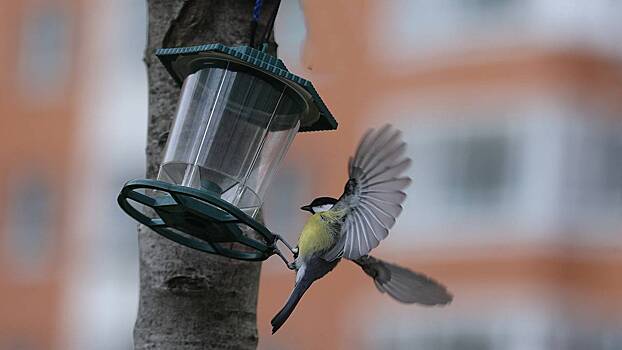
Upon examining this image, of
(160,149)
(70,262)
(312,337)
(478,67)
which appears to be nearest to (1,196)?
(70,262)

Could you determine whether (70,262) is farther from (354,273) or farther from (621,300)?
(621,300)

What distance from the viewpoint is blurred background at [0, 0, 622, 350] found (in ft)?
26.5

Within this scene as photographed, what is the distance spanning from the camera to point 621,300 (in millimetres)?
8172

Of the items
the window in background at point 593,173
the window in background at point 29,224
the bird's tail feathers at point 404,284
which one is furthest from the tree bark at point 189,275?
the window in background at point 29,224

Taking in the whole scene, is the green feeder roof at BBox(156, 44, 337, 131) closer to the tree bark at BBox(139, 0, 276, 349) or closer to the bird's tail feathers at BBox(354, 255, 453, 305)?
the tree bark at BBox(139, 0, 276, 349)

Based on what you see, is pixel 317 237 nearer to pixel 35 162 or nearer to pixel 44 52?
pixel 35 162

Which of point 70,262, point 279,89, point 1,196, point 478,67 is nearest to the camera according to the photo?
point 279,89

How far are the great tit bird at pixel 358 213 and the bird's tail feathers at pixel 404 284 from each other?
16 centimetres

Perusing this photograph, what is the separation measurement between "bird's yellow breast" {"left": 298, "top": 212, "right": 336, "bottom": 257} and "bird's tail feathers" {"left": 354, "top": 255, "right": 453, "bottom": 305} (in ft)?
0.51

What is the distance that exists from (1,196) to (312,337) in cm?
352

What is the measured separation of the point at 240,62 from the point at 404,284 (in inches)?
22.2

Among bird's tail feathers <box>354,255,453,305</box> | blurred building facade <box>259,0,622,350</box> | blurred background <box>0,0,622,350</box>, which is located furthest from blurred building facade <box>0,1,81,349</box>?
bird's tail feathers <box>354,255,453,305</box>

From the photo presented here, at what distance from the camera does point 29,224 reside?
10.7 m

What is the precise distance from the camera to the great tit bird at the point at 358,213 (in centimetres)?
176
